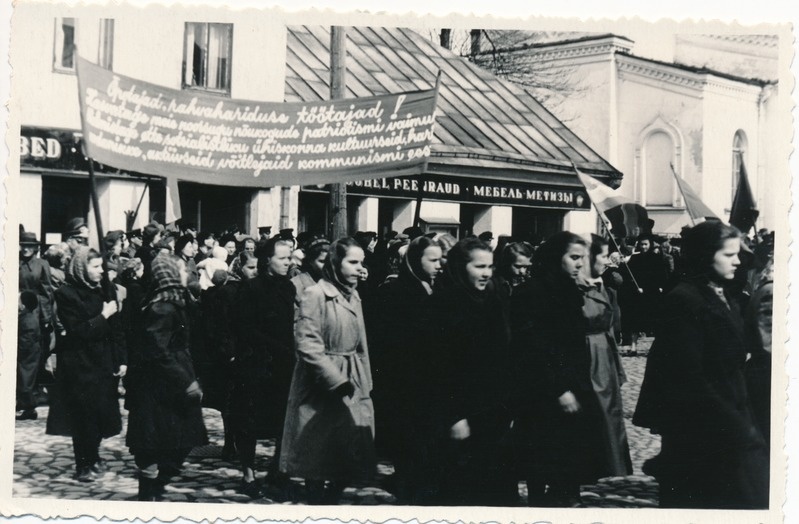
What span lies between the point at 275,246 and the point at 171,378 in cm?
114

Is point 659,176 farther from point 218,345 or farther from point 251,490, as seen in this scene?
point 251,490

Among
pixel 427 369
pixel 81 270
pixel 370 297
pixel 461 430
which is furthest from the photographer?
pixel 370 297

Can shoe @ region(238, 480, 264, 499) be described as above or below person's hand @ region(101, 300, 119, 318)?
below

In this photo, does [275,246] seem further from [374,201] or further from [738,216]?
[738,216]

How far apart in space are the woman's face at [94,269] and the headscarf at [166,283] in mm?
670

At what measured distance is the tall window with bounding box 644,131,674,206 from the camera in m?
7.06


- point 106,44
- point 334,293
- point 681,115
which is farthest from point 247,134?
point 681,115

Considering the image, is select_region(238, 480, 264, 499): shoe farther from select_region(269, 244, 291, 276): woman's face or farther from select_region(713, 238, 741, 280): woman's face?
select_region(713, 238, 741, 280): woman's face

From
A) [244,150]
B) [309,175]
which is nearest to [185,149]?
[244,150]

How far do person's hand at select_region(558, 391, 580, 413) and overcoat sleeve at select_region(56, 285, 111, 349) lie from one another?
2.93 m

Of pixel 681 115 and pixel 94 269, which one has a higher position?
pixel 681 115

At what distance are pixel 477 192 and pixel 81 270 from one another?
3.78 metres

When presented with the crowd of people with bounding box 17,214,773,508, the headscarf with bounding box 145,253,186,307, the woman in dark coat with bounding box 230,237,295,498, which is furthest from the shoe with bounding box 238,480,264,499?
the headscarf with bounding box 145,253,186,307

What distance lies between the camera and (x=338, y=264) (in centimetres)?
488
